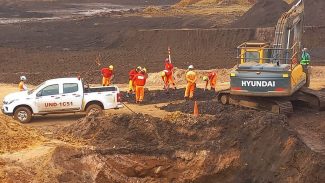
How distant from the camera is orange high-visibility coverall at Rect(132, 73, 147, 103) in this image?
2323 centimetres

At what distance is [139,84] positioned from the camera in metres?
23.5

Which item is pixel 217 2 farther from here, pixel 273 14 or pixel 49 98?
pixel 49 98

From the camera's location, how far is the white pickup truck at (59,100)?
68.8 ft

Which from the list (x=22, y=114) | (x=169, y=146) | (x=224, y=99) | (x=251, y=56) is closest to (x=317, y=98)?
(x=251, y=56)

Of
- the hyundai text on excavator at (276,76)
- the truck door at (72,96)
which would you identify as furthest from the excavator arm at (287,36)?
the truck door at (72,96)

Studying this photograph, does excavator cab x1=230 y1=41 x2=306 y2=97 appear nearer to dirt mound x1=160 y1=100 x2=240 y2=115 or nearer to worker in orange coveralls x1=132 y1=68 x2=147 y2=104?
dirt mound x1=160 y1=100 x2=240 y2=115

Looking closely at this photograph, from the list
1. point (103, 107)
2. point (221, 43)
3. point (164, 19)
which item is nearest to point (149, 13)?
point (164, 19)

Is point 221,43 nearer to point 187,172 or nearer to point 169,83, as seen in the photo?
point 169,83

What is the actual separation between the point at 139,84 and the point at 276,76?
6.31m

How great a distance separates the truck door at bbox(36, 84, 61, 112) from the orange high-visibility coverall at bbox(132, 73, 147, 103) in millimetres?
3623

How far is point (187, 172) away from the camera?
14.7 metres

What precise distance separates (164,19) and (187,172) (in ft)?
134

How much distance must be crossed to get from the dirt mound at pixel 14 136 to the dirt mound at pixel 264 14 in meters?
30.8

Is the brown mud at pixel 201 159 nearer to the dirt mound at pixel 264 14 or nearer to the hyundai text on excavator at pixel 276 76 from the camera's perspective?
the hyundai text on excavator at pixel 276 76
